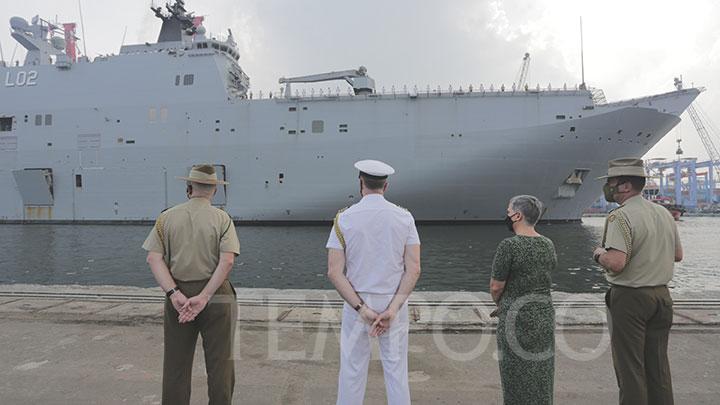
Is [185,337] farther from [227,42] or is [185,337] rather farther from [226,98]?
[227,42]

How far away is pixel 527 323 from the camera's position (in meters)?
2.30

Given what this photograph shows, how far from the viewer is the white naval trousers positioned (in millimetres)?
2297

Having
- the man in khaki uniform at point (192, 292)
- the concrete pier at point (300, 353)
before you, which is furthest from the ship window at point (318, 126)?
the man in khaki uniform at point (192, 292)

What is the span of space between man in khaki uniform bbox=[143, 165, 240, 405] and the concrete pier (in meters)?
0.43

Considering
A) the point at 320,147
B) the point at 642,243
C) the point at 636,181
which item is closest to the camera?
the point at 642,243

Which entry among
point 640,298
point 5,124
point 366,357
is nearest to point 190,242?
point 366,357

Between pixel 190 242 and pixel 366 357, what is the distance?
1.19 meters

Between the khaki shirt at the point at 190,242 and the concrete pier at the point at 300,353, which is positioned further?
the concrete pier at the point at 300,353

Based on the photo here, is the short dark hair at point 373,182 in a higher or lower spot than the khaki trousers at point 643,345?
higher

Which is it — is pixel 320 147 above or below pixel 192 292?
above

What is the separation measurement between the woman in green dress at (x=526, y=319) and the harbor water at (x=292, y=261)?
670 cm

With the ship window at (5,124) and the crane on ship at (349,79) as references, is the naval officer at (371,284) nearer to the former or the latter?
the crane on ship at (349,79)

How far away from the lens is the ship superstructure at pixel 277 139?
23.3m

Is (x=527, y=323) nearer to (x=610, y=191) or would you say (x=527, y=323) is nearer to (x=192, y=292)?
(x=610, y=191)
